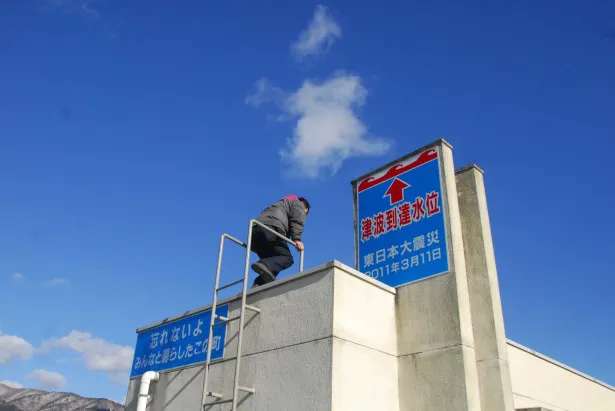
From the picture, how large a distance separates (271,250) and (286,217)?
611 mm

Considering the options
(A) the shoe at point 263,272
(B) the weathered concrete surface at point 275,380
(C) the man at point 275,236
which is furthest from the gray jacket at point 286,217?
(B) the weathered concrete surface at point 275,380

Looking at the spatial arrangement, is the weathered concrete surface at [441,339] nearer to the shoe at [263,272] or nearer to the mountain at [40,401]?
the shoe at [263,272]

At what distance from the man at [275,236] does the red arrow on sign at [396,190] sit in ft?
4.57

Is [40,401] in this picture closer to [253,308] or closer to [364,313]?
[253,308]

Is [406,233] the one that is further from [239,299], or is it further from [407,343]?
[239,299]

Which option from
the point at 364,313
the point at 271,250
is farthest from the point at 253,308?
the point at 364,313

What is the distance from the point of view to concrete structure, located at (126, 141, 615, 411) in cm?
558

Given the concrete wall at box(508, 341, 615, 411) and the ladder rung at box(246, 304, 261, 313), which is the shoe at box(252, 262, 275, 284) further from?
the concrete wall at box(508, 341, 615, 411)

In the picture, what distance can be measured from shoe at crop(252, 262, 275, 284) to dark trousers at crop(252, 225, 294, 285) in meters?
0.12

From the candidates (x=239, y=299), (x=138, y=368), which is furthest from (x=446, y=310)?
(x=138, y=368)

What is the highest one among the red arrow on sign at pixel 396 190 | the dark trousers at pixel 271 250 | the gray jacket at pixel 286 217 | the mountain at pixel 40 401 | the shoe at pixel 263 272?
the mountain at pixel 40 401

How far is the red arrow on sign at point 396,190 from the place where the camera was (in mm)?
7355

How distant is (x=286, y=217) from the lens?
7.76 m

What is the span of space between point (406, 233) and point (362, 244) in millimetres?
799
